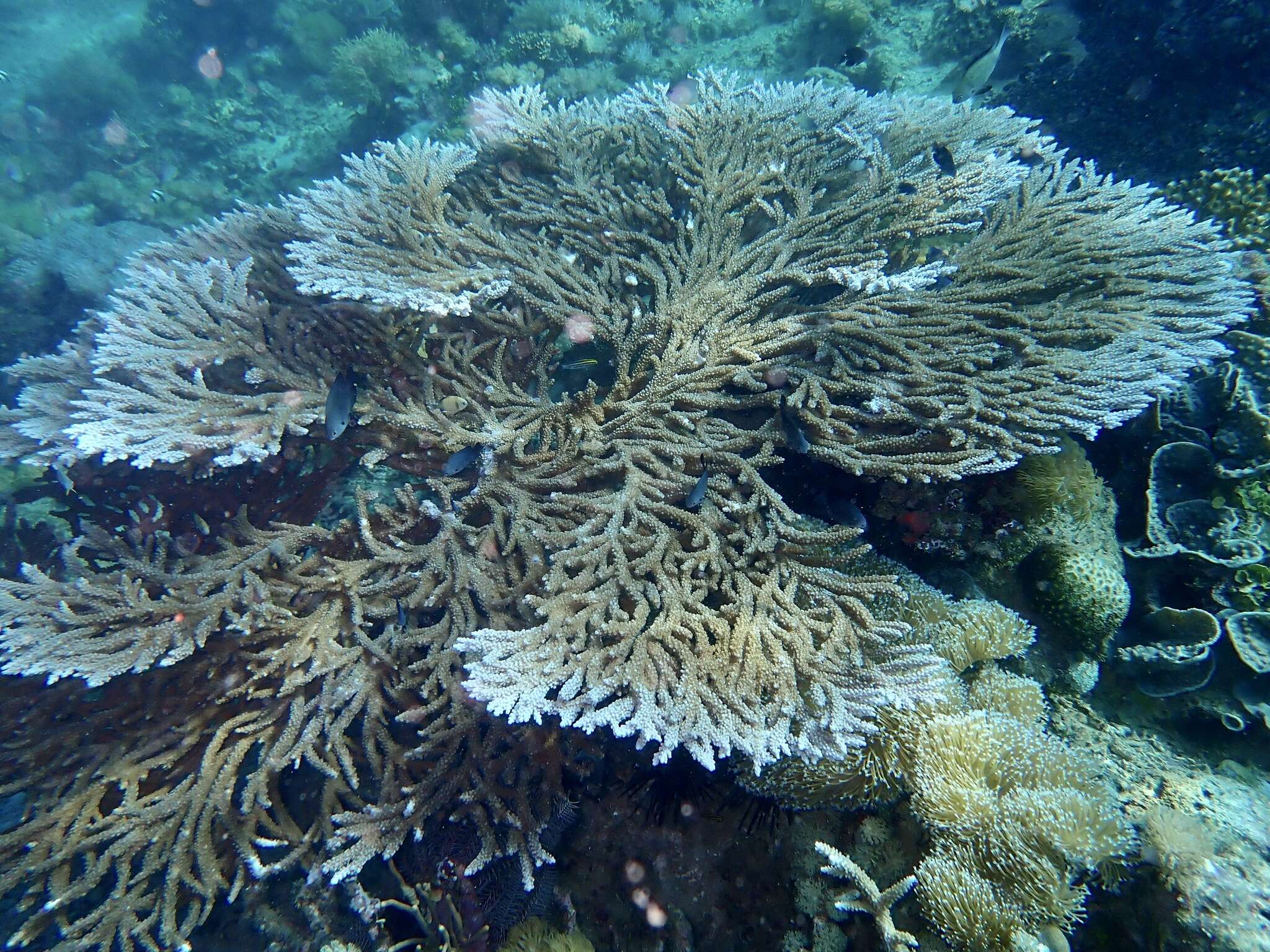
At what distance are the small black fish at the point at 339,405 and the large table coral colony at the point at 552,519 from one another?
0.04 m

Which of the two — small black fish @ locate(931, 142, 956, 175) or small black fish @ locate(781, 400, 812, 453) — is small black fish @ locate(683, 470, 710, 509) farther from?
small black fish @ locate(931, 142, 956, 175)

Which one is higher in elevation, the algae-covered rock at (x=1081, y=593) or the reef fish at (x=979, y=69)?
the reef fish at (x=979, y=69)

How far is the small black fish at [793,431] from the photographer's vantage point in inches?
113

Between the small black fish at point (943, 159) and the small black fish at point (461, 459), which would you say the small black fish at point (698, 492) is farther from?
the small black fish at point (943, 159)

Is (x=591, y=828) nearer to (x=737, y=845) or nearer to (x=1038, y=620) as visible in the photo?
(x=737, y=845)

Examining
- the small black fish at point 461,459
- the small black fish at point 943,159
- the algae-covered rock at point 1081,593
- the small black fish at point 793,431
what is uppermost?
the small black fish at point 943,159

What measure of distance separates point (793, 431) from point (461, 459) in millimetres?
1736

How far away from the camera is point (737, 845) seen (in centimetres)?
290

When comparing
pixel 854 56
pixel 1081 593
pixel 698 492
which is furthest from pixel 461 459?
pixel 854 56

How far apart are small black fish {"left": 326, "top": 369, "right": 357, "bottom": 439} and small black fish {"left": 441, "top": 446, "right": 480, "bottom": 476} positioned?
21.4 inches

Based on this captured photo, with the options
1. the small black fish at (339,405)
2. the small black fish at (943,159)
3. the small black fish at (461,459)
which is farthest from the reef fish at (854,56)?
the small black fish at (339,405)

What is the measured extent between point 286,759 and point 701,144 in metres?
4.61

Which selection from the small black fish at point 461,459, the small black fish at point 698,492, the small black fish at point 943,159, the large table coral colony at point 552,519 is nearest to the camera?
the large table coral colony at point 552,519

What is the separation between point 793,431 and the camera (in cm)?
292
